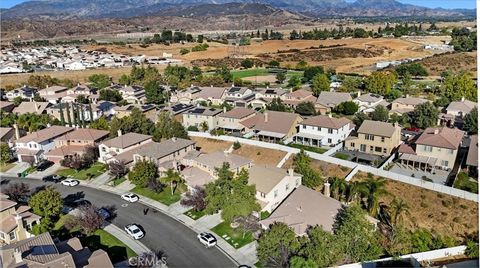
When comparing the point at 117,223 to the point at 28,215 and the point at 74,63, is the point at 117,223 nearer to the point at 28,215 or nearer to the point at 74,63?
the point at 28,215

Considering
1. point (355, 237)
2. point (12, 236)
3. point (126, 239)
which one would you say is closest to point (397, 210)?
point (355, 237)

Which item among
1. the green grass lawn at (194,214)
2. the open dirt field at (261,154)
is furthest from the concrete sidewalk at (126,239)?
the open dirt field at (261,154)

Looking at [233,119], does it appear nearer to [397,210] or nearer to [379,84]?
[397,210]

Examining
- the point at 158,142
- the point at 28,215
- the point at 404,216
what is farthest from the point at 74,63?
the point at 404,216

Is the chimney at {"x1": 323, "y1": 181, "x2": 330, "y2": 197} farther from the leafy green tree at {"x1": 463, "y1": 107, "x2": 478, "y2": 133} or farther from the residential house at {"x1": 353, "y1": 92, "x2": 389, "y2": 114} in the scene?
the residential house at {"x1": 353, "y1": 92, "x2": 389, "y2": 114}

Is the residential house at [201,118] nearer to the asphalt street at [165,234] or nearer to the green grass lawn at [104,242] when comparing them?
the asphalt street at [165,234]

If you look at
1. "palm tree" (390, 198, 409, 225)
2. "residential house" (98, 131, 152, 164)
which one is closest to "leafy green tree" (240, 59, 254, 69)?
"residential house" (98, 131, 152, 164)
